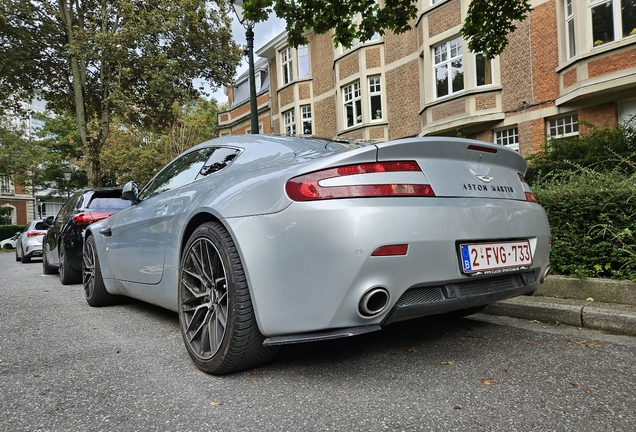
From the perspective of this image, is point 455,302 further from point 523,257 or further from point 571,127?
point 571,127

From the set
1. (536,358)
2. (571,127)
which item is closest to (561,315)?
(536,358)

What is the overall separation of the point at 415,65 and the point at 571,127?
20.5 ft

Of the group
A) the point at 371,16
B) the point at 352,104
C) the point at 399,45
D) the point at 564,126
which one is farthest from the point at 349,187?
the point at 352,104

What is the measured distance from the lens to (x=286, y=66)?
78.3ft

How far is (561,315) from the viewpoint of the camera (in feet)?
11.2

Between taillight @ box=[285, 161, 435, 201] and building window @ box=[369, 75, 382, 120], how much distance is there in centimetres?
1653

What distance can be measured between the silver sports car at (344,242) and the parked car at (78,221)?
4078mm

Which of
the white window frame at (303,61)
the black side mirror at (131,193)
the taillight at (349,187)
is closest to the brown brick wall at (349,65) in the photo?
the white window frame at (303,61)

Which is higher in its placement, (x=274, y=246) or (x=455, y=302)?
(x=274, y=246)

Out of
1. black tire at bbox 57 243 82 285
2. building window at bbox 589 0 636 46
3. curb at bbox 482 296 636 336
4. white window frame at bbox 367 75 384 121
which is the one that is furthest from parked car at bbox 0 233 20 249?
curb at bbox 482 296 636 336

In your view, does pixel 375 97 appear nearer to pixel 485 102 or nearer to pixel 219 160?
pixel 485 102

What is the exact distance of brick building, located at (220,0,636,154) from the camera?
10742 millimetres

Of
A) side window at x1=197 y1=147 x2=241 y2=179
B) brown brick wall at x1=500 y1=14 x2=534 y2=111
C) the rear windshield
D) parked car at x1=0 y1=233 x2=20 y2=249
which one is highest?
brown brick wall at x1=500 y1=14 x2=534 y2=111

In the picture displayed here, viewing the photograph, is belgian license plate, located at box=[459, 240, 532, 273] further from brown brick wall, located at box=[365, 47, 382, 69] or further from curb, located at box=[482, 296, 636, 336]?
brown brick wall, located at box=[365, 47, 382, 69]
